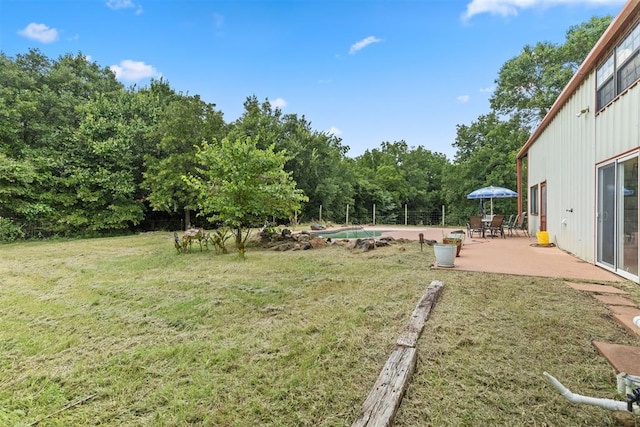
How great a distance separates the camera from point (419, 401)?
1809mm

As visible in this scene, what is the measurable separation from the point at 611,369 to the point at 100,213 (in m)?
15.3

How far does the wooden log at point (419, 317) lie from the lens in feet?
8.02

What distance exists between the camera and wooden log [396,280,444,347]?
8.02 feet

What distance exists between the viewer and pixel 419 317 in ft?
9.47

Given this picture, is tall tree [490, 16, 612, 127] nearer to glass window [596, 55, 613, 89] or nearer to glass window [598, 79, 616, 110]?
glass window [596, 55, 613, 89]

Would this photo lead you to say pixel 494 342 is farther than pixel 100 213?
No

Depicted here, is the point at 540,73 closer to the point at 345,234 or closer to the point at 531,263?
the point at 345,234

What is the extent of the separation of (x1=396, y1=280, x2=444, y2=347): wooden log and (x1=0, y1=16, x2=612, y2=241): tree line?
4.71 metres

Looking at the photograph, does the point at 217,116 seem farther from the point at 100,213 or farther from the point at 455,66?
the point at 455,66

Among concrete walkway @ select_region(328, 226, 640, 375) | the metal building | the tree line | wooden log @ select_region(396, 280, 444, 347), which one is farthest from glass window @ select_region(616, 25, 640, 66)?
the tree line

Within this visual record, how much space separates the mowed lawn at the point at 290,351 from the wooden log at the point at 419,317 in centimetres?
7

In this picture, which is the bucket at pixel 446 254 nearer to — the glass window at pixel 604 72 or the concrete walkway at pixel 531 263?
the concrete walkway at pixel 531 263

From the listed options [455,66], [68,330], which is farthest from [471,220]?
[68,330]

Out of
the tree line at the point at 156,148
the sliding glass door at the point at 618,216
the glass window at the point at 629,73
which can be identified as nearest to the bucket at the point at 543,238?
the sliding glass door at the point at 618,216
